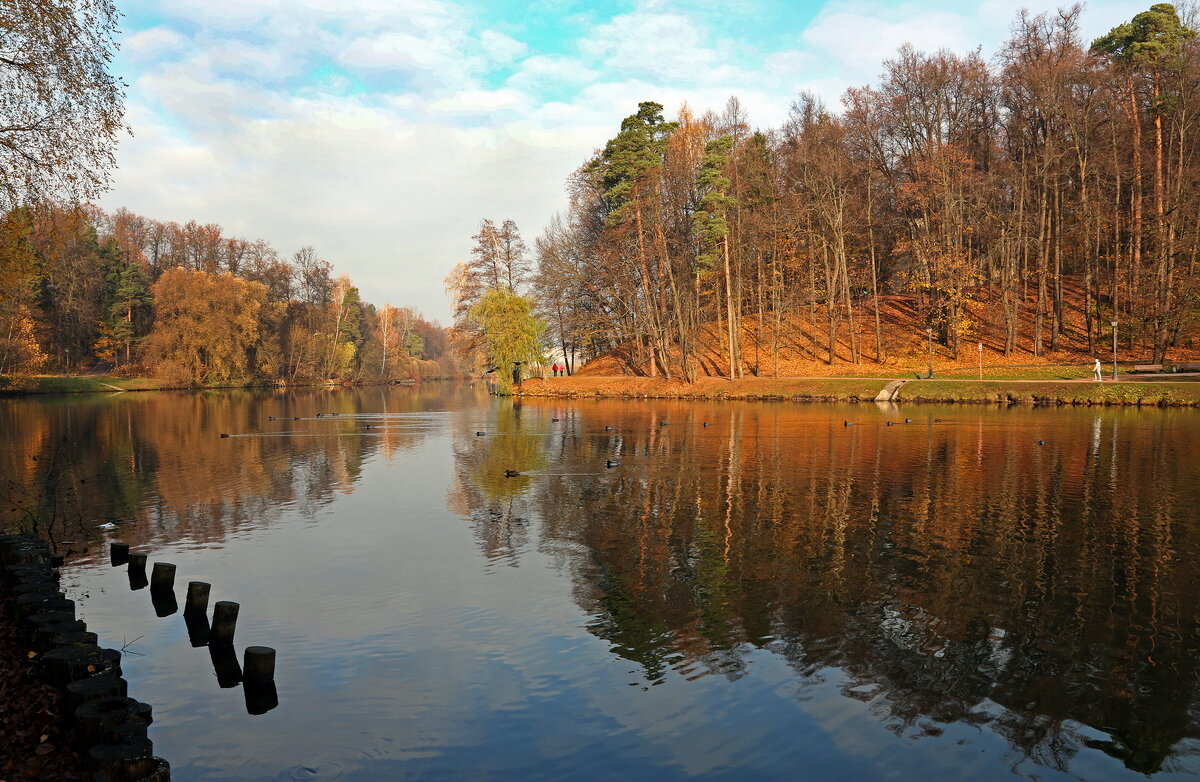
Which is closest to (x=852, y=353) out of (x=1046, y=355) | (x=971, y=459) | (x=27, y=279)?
(x=1046, y=355)

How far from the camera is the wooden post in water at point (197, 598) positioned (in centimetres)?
1163

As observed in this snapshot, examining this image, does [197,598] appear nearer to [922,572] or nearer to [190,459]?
[922,572]

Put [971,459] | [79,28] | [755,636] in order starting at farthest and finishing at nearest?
[971,459]
[79,28]
[755,636]

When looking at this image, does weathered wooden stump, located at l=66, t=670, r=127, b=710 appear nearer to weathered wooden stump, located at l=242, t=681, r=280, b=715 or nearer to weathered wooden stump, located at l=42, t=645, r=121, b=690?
weathered wooden stump, located at l=42, t=645, r=121, b=690

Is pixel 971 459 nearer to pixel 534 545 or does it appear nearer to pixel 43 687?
pixel 534 545

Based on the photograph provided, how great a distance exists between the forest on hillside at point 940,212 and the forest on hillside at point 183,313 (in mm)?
37910

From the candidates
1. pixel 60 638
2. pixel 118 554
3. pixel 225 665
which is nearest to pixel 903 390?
pixel 118 554

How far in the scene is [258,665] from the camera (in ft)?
30.4

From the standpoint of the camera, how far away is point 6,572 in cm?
1347

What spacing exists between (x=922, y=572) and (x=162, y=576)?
13.6 metres

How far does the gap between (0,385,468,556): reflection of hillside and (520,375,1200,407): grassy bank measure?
20.1 meters

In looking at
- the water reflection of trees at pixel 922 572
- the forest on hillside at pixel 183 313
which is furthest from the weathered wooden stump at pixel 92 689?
the forest on hillside at pixel 183 313

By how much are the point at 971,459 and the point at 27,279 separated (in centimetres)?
2858

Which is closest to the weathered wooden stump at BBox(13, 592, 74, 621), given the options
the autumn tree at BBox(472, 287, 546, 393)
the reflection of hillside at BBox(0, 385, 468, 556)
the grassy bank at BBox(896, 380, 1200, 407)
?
the reflection of hillside at BBox(0, 385, 468, 556)
